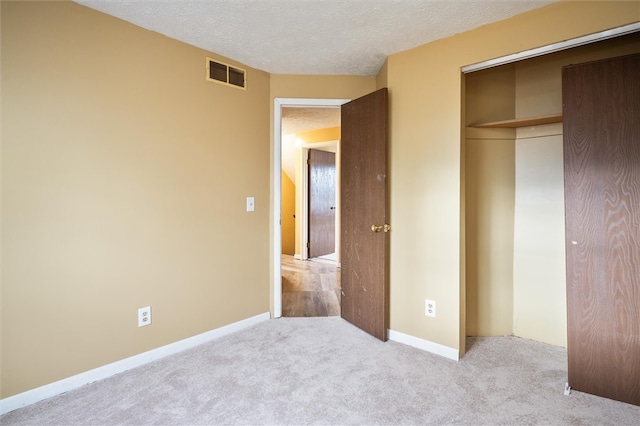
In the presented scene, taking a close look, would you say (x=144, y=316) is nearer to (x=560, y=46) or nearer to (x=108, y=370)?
(x=108, y=370)

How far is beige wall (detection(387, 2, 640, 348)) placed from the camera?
2.20 meters

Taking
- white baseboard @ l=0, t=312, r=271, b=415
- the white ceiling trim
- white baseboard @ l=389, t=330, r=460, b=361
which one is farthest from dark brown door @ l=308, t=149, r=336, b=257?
the white ceiling trim

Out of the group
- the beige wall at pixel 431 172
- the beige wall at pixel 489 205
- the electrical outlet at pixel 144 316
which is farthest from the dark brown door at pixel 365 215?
the electrical outlet at pixel 144 316

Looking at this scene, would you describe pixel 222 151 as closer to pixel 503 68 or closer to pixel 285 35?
pixel 285 35

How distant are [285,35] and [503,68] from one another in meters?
1.75

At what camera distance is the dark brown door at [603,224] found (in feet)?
5.61

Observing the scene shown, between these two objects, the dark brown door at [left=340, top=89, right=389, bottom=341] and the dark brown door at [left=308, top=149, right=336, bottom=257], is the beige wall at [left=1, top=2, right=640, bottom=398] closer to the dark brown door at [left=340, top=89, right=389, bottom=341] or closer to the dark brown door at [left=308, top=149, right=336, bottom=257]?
the dark brown door at [left=340, top=89, right=389, bottom=341]

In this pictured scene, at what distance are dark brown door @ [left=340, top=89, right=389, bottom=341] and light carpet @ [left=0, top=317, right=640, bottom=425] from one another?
358mm

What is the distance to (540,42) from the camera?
6.31ft

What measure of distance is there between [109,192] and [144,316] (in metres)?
0.88

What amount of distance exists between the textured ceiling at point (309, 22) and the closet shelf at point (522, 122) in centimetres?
69

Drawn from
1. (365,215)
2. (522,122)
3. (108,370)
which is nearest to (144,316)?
(108,370)

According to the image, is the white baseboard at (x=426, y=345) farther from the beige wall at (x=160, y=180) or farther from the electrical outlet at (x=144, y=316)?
the electrical outlet at (x=144, y=316)

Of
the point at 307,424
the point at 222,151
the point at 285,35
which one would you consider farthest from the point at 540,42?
the point at 307,424
